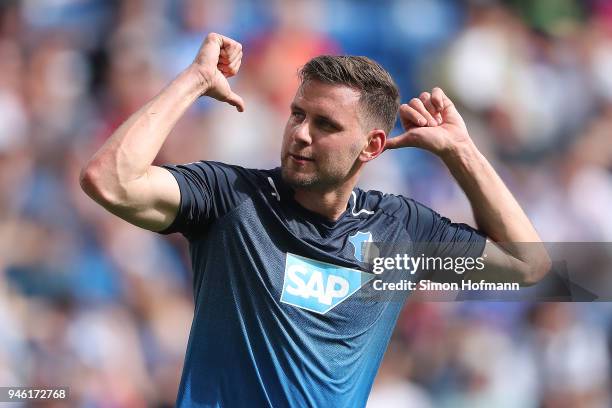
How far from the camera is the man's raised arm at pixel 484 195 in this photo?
11.4 feet

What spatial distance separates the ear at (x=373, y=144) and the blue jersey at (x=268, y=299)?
286 mm

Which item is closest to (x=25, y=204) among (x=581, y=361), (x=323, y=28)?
(x=323, y=28)

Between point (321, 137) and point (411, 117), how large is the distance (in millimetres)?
500

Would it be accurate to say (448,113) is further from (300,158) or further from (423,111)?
(300,158)

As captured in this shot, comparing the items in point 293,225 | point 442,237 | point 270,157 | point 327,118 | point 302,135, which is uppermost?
point 270,157

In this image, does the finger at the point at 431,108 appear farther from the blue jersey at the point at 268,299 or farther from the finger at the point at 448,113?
the blue jersey at the point at 268,299

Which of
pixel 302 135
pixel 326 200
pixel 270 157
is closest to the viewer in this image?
pixel 302 135

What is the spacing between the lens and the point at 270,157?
20.3 ft

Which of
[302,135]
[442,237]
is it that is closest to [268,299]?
[302,135]

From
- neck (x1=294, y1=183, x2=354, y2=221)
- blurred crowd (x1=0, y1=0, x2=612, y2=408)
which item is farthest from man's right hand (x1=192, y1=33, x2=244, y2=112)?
blurred crowd (x1=0, y1=0, x2=612, y2=408)

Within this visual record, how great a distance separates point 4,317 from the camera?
5.56 meters

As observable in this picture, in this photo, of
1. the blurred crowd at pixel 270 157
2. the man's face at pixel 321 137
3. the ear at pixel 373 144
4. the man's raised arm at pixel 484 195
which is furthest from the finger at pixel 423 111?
the blurred crowd at pixel 270 157

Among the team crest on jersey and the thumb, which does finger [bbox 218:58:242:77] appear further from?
the team crest on jersey

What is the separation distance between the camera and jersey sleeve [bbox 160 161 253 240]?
291 centimetres
